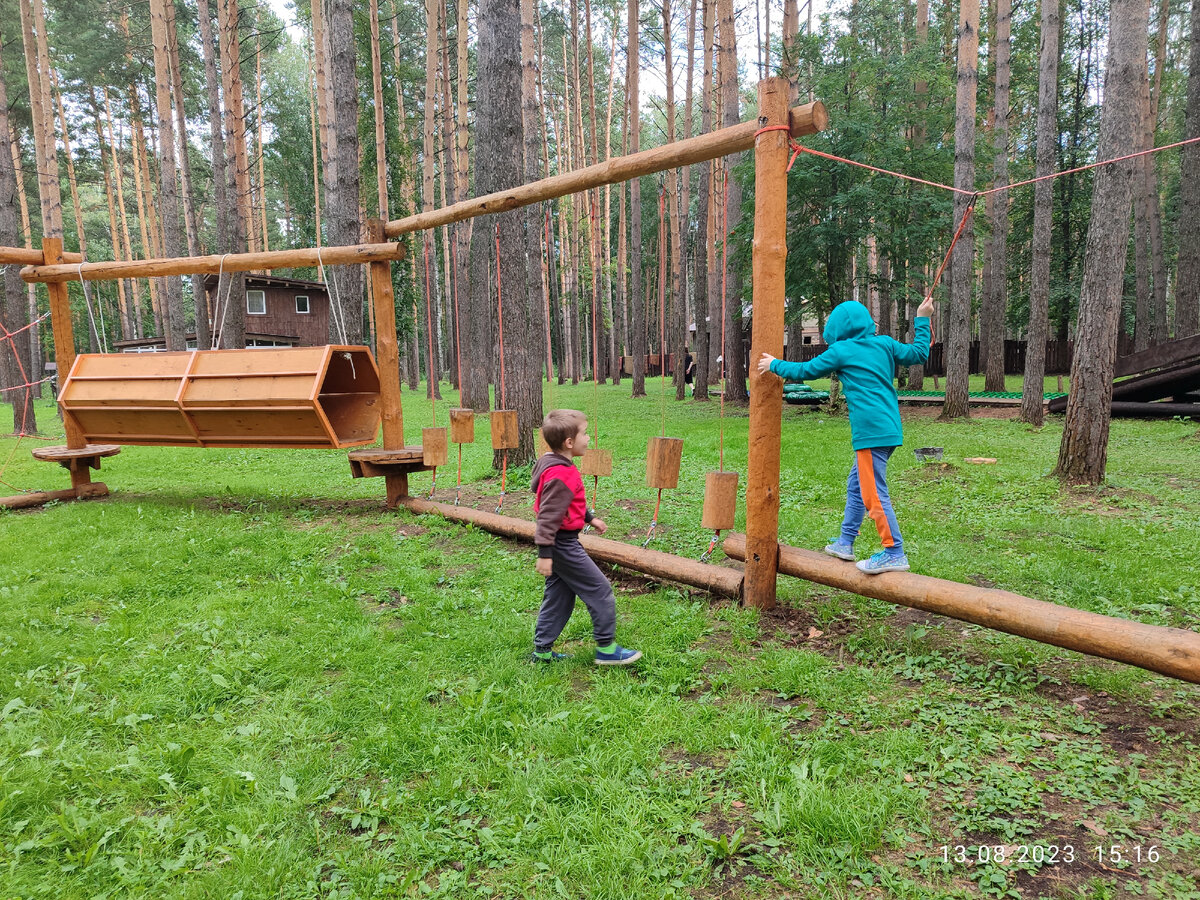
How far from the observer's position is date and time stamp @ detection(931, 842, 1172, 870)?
7.45 feet

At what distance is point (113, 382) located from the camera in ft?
24.4

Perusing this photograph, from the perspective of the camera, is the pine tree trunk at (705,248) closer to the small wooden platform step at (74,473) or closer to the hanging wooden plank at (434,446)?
the hanging wooden plank at (434,446)

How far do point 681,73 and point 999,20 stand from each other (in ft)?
45.1

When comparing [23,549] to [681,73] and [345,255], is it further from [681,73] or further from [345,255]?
[681,73]

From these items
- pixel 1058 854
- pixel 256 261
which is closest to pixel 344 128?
pixel 256 261

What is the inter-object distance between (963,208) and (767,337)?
39.6 feet

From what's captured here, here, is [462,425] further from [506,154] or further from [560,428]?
[506,154]

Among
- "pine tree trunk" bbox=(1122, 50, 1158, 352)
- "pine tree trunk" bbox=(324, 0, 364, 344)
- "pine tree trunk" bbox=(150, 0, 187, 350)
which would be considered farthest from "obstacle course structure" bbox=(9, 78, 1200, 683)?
"pine tree trunk" bbox=(1122, 50, 1158, 352)

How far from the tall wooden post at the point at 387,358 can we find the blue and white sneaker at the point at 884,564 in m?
5.06

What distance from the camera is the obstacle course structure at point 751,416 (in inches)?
134

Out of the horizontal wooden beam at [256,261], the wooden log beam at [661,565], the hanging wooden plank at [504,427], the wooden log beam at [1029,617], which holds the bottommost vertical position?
the wooden log beam at [661,565]

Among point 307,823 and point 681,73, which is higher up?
point 681,73

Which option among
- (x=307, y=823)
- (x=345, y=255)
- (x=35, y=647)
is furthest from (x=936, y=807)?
(x=345, y=255)

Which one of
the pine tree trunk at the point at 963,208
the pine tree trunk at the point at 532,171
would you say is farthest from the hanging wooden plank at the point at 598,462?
the pine tree trunk at the point at 963,208
